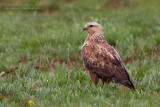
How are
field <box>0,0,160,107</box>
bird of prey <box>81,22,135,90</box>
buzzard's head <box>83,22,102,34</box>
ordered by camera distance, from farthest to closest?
buzzard's head <box>83,22,102,34</box> < bird of prey <box>81,22,135,90</box> < field <box>0,0,160,107</box>

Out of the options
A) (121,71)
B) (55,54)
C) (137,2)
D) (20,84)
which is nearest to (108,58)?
(121,71)

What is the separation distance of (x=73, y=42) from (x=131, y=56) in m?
1.49

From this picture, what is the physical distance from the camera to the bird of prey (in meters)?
4.95

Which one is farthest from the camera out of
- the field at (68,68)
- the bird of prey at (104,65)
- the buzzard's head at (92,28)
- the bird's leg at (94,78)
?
the buzzard's head at (92,28)

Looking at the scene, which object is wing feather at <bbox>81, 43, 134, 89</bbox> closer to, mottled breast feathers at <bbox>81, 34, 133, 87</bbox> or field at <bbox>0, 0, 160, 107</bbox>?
mottled breast feathers at <bbox>81, 34, 133, 87</bbox>

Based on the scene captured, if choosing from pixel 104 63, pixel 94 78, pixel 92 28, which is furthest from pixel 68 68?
pixel 104 63

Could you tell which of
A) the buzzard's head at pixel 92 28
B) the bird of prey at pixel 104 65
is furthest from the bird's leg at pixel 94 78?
the buzzard's head at pixel 92 28

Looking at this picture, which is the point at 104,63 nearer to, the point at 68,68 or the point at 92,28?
the point at 92,28

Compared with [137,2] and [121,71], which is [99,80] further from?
[137,2]

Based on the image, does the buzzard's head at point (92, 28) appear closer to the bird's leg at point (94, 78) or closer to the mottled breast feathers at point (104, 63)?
the mottled breast feathers at point (104, 63)

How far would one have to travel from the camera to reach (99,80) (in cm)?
570

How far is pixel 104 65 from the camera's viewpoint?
5.11 metres

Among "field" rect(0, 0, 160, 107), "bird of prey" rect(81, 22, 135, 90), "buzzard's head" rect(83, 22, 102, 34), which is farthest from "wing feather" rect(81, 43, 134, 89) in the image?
"buzzard's head" rect(83, 22, 102, 34)

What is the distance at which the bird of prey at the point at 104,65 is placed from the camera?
16.2 ft
